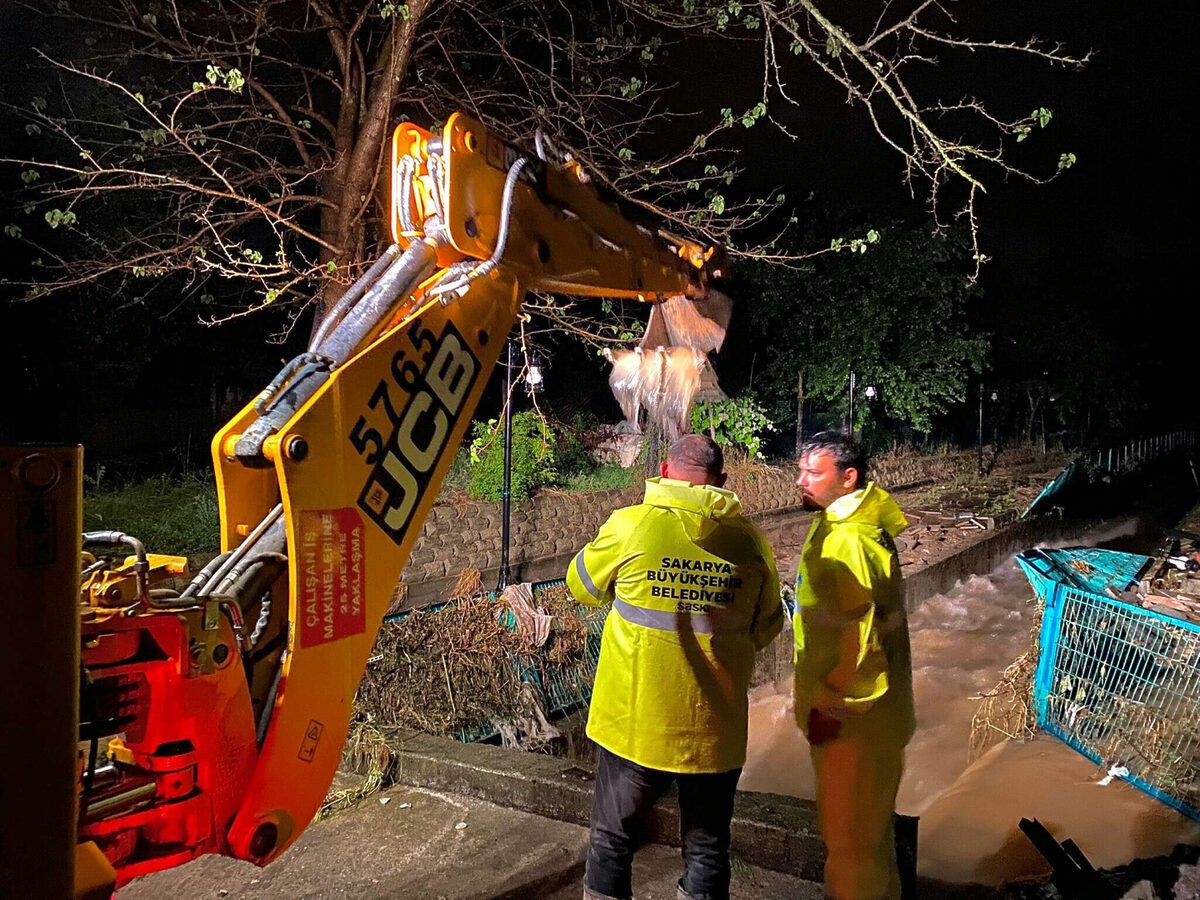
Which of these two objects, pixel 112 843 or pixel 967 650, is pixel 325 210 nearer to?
pixel 112 843

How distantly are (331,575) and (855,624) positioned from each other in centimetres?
190

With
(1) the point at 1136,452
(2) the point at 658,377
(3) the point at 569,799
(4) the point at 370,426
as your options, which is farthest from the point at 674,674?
(1) the point at 1136,452

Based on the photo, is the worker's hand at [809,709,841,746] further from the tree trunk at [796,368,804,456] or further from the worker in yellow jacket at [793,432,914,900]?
the tree trunk at [796,368,804,456]

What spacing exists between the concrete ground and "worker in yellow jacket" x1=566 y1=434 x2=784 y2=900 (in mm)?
660

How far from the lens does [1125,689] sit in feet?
16.9

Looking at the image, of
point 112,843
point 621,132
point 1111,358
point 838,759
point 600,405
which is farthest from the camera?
point 1111,358

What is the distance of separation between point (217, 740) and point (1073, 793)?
184 inches

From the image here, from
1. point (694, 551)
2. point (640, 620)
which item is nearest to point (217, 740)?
point (640, 620)

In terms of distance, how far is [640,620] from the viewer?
296cm

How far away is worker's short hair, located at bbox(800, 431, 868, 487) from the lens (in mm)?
3320

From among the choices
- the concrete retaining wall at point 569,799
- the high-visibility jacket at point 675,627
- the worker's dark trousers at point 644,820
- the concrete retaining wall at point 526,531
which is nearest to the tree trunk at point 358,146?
the concrete retaining wall at point 526,531

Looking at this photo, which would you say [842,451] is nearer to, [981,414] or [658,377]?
[658,377]

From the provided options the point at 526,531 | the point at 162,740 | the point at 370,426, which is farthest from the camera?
the point at 526,531

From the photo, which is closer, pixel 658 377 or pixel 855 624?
pixel 855 624
